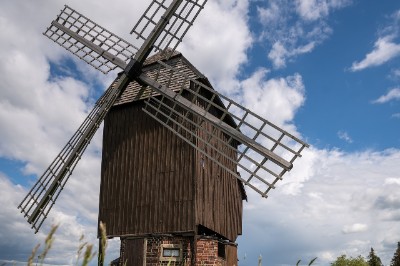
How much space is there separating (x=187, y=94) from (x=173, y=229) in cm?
500

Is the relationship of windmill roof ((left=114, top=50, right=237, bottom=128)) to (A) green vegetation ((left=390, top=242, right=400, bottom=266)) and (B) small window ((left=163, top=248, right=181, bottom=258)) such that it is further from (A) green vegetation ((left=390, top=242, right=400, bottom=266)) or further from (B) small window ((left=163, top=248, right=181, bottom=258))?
(A) green vegetation ((left=390, top=242, right=400, bottom=266))

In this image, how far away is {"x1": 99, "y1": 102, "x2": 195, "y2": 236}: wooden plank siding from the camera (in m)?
14.4

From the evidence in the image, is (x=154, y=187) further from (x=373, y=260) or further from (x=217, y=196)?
(x=373, y=260)

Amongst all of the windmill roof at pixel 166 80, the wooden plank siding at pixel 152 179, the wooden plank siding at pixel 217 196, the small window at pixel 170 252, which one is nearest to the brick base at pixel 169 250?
the small window at pixel 170 252

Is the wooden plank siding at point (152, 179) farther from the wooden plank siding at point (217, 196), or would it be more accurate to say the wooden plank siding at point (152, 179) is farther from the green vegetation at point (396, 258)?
the green vegetation at point (396, 258)

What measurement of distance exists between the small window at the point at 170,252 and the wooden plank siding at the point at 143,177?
0.55 m

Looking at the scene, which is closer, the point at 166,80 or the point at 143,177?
the point at 143,177

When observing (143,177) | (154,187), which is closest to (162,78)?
(143,177)

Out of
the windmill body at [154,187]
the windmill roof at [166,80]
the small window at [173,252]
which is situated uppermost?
the windmill roof at [166,80]

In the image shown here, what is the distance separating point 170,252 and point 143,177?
9.91ft

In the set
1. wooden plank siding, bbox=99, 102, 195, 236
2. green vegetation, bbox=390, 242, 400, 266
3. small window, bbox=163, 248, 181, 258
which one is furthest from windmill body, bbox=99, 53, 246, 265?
green vegetation, bbox=390, 242, 400, 266

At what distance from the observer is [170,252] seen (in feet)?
45.9

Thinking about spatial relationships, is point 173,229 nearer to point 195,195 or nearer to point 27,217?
point 195,195

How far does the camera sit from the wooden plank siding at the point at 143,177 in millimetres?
14367
